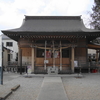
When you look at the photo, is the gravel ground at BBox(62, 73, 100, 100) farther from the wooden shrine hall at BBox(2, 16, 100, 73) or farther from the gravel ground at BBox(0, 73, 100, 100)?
the wooden shrine hall at BBox(2, 16, 100, 73)

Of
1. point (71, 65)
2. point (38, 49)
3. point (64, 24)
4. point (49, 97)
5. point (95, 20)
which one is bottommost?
point (49, 97)

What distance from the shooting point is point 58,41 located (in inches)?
576

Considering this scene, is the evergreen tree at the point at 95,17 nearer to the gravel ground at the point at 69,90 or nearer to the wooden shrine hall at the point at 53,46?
the wooden shrine hall at the point at 53,46

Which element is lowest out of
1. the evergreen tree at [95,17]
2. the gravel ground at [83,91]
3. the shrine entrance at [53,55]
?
the gravel ground at [83,91]

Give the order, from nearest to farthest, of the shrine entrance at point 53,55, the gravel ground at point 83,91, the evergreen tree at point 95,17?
the gravel ground at point 83,91
the shrine entrance at point 53,55
the evergreen tree at point 95,17

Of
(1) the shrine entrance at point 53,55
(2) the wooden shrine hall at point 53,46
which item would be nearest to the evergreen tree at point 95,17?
(2) the wooden shrine hall at point 53,46

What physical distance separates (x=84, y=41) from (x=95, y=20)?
712 centimetres

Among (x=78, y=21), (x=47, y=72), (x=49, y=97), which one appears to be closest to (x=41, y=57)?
(x=47, y=72)

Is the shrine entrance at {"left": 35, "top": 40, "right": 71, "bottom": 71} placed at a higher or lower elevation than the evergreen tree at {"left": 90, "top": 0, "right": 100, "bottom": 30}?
lower

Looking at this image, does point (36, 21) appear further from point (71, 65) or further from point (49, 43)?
point (71, 65)

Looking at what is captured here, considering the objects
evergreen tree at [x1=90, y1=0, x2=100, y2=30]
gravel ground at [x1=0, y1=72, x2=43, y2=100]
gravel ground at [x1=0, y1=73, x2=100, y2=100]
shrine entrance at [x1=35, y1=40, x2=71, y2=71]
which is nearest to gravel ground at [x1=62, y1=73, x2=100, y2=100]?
gravel ground at [x1=0, y1=73, x2=100, y2=100]

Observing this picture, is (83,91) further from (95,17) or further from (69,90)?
(95,17)

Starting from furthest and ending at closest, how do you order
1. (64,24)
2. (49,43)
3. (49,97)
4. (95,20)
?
1. (95,20)
2. (64,24)
3. (49,43)
4. (49,97)

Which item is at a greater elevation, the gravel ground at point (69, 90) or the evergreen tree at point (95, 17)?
the evergreen tree at point (95, 17)
